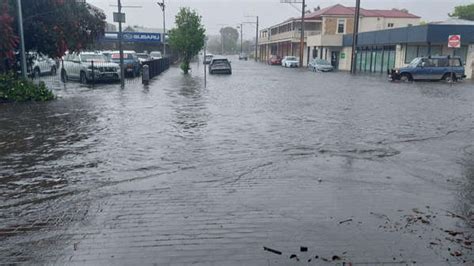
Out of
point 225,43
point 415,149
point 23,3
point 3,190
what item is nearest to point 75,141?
point 3,190

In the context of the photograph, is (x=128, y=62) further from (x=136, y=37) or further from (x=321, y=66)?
(x=136, y=37)

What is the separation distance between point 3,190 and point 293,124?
805 cm

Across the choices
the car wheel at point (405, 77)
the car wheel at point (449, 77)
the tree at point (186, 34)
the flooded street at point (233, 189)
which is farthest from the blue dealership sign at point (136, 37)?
the flooded street at point (233, 189)

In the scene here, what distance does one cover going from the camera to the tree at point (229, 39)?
607 feet

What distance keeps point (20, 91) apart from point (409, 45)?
107 feet

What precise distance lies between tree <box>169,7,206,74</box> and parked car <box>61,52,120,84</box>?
1336cm

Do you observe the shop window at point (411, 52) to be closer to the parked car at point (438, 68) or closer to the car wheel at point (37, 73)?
the parked car at point (438, 68)

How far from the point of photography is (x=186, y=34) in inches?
1626

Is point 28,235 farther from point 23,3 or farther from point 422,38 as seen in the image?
→ point 422,38

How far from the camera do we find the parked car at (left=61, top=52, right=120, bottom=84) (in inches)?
1056

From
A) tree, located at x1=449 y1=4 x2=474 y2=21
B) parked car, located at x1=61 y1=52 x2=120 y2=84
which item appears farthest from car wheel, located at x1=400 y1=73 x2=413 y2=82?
tree, located at x1=449 y1=4 x2=474 y2=21

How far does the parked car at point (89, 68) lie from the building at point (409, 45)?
23.6 m

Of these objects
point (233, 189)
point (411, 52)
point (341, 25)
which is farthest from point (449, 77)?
point (341, 25)

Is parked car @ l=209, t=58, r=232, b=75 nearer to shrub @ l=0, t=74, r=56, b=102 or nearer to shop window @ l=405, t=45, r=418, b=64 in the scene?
shop window @ l=405, t=45, r=418, b=64
